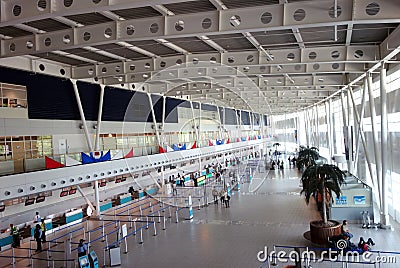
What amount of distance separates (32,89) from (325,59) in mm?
17689

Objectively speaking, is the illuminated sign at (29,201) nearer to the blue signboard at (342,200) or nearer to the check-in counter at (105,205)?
the check-in counter at (105,205)

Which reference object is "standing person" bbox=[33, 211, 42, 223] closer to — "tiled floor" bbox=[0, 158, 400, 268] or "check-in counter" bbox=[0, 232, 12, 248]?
"check-in counter" bbox=[0, 232, 12, 248]

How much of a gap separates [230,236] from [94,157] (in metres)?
10.0

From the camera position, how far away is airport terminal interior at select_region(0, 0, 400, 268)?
11922 millimetres

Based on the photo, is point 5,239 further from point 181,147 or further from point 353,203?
point 353,203

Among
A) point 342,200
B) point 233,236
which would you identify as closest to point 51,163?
point 233,236

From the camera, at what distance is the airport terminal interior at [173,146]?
11922 mm

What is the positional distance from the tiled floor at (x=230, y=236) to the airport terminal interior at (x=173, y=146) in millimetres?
109

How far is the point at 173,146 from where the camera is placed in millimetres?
30141

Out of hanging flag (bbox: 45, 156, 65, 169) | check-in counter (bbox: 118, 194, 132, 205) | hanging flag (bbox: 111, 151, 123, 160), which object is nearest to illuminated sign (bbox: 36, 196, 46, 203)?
hanging flag (bbox: 111, 151, 123, 160)

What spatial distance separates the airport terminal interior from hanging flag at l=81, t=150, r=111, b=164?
0.08m

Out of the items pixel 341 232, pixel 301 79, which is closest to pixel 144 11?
pixel 341 232

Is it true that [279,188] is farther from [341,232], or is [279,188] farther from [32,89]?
[32,89]

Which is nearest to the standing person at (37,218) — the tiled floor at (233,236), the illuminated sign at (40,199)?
the illuminated sign at (40,199)
